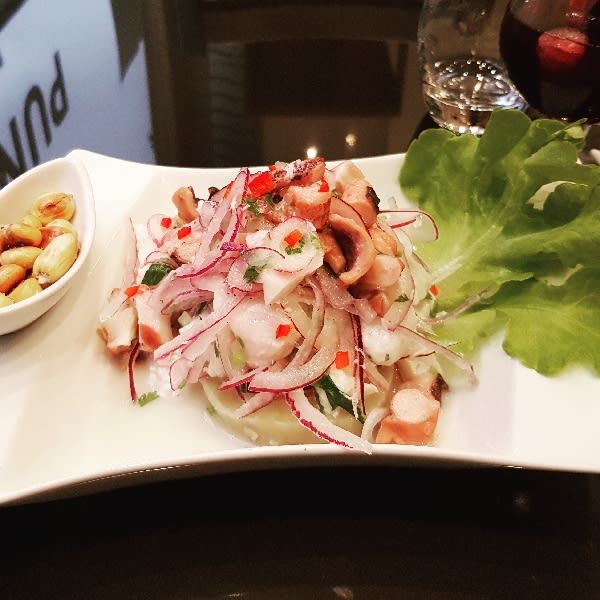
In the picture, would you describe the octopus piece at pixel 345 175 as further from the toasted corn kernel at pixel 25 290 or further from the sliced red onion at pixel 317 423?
the toasted corn kernel at pixel 25 290

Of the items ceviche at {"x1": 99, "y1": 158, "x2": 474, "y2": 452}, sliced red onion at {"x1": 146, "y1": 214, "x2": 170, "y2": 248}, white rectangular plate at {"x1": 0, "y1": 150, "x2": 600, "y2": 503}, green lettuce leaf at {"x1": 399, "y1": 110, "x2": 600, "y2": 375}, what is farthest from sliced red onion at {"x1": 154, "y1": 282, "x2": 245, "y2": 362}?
green lettuce leaf at {"x1": 399, "y1": 110, "x2": 600, "y2": 375}

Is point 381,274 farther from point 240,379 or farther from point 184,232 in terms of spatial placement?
point 184,232

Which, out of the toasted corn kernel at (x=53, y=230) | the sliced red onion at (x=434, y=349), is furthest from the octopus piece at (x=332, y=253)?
the toasted corn kernel at (x=53, y=230)

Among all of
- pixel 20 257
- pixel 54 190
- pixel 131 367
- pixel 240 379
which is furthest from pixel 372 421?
pixel 54 190

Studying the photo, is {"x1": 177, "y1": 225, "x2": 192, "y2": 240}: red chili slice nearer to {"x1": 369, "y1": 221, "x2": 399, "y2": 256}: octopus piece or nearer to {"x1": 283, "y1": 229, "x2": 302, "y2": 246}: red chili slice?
{"x1": 283, "y1": 229, "x2": 302, "y2": 246}: red chili slice

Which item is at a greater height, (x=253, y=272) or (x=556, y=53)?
(x=556, y=53)

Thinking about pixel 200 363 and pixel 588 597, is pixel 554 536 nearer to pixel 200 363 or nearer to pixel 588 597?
pixel 588 597
